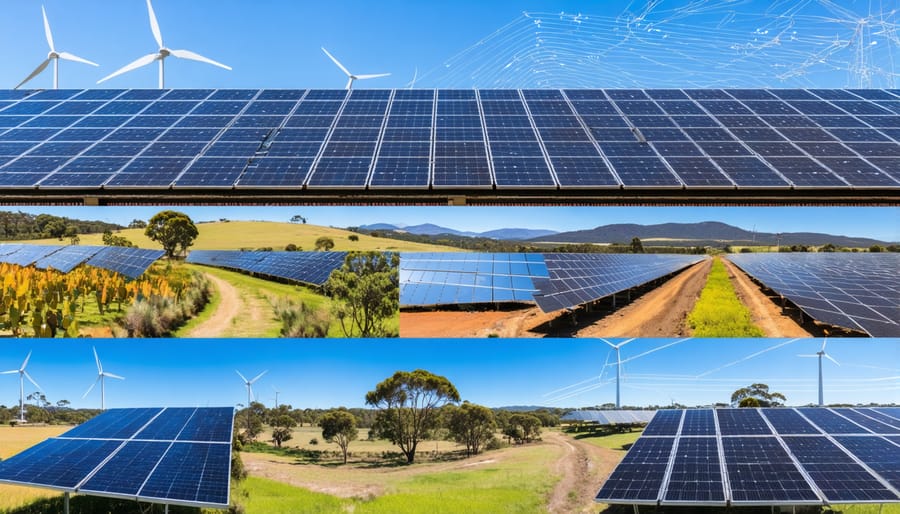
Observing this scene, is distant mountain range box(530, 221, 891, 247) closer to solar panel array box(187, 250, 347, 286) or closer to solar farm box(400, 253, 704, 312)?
solar farm box(400, 253, 704, 312)

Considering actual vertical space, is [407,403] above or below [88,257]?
below

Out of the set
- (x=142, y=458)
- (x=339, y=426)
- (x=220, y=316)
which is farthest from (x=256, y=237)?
(x=142, y=458)

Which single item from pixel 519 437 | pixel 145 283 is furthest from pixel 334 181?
pixel 519 437

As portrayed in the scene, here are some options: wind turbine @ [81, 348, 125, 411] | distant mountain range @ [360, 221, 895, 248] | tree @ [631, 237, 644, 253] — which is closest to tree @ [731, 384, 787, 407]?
distant mountain range @ [360, 221, 895, 248]

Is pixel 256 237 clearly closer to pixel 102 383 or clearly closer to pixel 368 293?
pixel 368 293

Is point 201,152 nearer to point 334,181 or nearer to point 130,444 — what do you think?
point 334,181

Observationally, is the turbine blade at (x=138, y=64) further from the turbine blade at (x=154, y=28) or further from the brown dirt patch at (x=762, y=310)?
the brown dirt patch at (x=762, y=310)

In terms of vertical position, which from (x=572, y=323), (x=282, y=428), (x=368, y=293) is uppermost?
(x=368, y=293)
